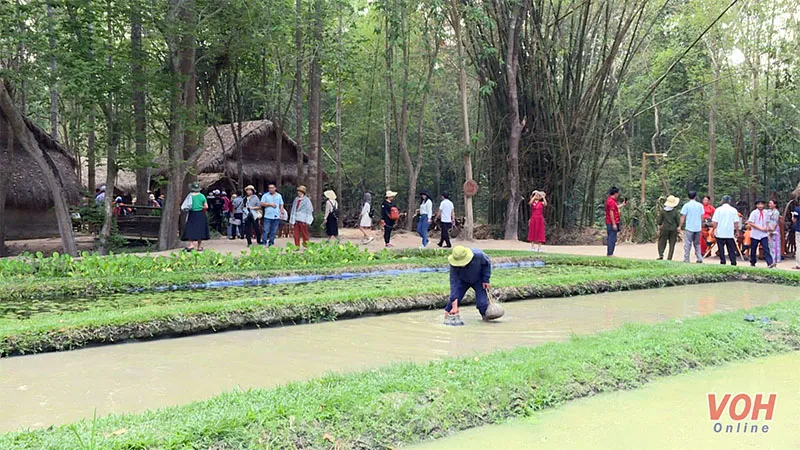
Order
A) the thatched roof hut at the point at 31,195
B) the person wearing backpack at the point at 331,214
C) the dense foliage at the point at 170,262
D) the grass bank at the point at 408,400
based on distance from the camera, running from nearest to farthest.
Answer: the grass bank at the point at 408,400, the dense foliage at the point at 170,262, the person wearing backpack at the point at 331,214, the thatched roof hut at the point at 31,195

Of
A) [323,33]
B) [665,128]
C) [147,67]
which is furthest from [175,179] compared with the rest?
[665,128]

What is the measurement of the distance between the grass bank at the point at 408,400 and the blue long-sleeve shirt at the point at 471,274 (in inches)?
55.8

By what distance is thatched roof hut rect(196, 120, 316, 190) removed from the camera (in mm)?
22297

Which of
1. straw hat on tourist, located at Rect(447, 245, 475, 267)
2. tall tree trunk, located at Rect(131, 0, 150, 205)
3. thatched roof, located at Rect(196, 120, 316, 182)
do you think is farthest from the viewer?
thatched roof, located at Rect(196, 120, 316, 182)

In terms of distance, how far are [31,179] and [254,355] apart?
1549 centimetres

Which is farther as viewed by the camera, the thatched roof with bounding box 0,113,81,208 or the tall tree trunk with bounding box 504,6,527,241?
the thatched roof with bounding box 0,113,81,208

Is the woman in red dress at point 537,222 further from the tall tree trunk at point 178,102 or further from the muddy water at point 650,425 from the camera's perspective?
the muddy water at point 650,425

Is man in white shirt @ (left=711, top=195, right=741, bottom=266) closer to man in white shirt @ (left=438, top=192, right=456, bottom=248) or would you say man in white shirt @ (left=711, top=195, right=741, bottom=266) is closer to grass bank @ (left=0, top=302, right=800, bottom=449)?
man in white shirt @ (left=438, top=192, right=456, bottom=248)

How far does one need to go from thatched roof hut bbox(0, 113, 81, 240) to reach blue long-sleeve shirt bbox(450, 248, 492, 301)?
46.3 ft

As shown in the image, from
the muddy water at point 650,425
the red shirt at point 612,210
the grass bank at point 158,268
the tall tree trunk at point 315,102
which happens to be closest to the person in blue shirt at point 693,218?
the red shirt at point 612,210

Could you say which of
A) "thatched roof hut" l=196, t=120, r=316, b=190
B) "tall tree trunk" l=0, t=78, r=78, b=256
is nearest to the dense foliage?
"tall tree trunk" l=0, t=78, r=78, b=256

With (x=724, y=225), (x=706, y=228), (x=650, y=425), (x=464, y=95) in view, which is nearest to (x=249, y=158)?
(x=464, y=95)

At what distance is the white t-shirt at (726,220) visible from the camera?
1124 centimetres

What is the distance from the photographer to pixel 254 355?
17.3ft
